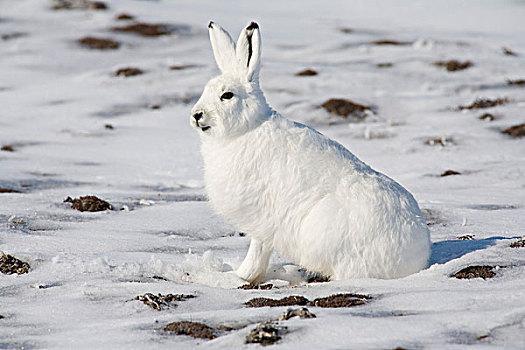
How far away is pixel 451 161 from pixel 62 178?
864cm

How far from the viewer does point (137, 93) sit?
23.5 meters

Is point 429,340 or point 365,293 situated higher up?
point 429,340

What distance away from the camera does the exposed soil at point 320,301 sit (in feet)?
19.7

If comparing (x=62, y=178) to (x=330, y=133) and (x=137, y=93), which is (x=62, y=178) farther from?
(x=137, y=93)

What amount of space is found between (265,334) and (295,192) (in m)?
2.22

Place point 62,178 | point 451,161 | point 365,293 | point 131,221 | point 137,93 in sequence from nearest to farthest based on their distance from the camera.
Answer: point 365,293 < point 131,221 < point 62,178 < point 451,161 < point 137,93

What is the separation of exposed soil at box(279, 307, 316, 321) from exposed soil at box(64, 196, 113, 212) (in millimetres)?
5961

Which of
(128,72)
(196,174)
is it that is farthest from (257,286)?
(128,72)

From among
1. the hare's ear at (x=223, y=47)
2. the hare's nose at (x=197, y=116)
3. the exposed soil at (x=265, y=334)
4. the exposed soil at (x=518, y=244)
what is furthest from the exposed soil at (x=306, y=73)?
the exposed soil at (x=265, y=334)

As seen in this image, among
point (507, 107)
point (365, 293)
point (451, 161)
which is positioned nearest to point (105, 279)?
point (365, 293)

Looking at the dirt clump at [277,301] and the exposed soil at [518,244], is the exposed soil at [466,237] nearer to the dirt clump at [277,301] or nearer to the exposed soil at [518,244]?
the exposed soil at [518,244]

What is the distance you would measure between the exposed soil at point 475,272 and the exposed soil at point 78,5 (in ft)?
99.3

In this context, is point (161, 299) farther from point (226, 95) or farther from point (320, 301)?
point (226, 95)

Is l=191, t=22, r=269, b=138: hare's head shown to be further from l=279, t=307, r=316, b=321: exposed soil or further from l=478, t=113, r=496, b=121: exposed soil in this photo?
l=478, t=113, r=496, b=121: exposed soil
